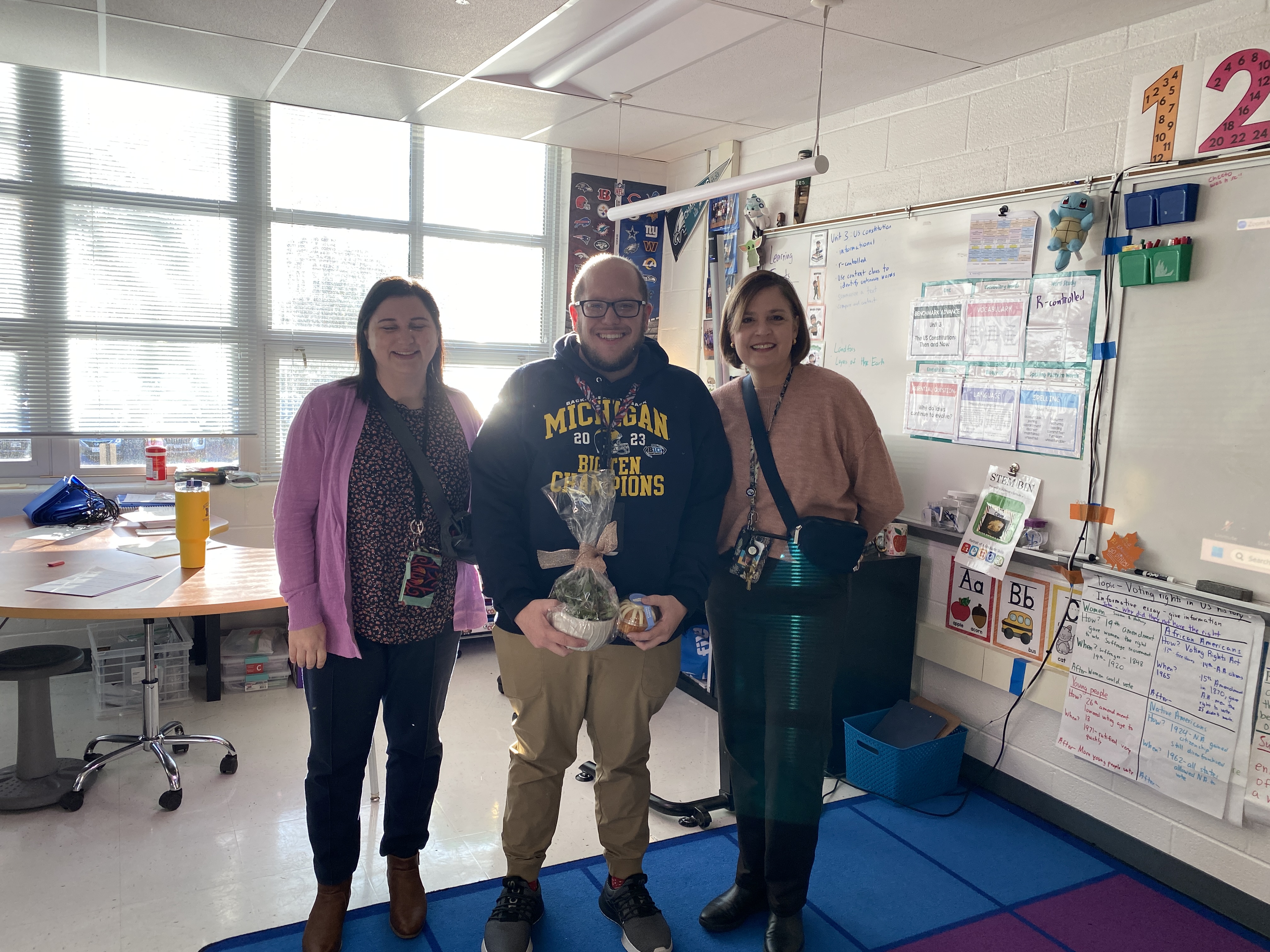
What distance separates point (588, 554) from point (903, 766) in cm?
166

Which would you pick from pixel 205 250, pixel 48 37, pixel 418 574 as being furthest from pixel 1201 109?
pixel 205 250

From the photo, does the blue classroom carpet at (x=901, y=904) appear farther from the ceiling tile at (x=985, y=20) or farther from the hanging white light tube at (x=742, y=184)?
the ceiling tile at (x=985, y=20)

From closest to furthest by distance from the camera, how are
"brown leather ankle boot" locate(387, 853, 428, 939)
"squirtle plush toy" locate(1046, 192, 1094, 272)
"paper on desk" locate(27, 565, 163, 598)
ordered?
"brown leather ankle boot" locate(387, 853, 428, 939) < "paper on desk" locate(27, 565, 163, 598) < "squirtle plush toy" locate(1046, 192, 1094, 272)

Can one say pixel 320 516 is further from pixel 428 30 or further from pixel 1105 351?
pixel 1105 351

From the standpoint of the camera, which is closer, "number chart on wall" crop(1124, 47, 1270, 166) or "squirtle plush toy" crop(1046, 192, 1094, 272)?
"number chart on wall" crop(1124, 47, 1270, 166)

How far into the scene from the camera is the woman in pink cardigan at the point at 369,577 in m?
1.84

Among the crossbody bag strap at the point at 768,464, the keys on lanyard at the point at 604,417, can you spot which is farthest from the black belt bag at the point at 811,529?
the keys on lanyard at the point at 604,417

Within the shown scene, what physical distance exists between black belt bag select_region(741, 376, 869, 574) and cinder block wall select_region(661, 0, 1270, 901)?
133 centimetres

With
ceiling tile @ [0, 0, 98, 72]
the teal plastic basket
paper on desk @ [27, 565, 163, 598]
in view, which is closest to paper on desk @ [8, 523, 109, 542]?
paper on desk @ [27, 565, 163, 598]

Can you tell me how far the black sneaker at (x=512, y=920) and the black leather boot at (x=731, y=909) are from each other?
0.43 meters

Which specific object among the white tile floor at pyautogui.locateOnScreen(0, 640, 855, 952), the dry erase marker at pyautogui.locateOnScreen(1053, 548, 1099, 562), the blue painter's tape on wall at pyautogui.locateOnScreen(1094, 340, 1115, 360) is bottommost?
the white tile floor at pyautogui.locateOnScreen(0, 640, 855, 952)

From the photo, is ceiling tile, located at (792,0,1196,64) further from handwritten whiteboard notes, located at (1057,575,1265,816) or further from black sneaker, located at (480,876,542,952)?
black sneaker, located at (480,876,542,952)

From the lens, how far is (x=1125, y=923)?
2273 millimetres

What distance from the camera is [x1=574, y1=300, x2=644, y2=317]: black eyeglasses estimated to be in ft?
5.99
